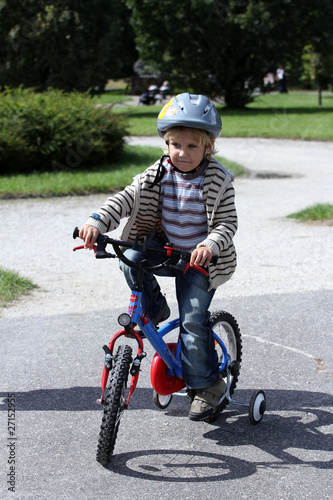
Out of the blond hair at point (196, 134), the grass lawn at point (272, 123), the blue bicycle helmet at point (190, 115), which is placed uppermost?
the grass lawn at point (272, 123)

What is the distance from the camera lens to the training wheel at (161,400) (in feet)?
11.6

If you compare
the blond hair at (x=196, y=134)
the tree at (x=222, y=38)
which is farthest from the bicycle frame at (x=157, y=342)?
the tree at (x=222, y=38)

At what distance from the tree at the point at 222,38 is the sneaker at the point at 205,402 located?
84.1 feet

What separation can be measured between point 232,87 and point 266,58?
6.14 ft

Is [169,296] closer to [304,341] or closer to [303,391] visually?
[304,341]

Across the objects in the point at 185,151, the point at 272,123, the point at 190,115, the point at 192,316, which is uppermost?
the point at 272,123

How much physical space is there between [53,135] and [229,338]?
370 inches

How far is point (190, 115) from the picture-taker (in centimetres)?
313

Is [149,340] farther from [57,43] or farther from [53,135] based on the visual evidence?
[57,43]

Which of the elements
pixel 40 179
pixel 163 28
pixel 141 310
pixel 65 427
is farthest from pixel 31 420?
pixel 163 28

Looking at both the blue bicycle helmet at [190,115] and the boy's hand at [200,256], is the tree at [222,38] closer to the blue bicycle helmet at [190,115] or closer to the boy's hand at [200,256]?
the blue bicycle helmet at [190,115]

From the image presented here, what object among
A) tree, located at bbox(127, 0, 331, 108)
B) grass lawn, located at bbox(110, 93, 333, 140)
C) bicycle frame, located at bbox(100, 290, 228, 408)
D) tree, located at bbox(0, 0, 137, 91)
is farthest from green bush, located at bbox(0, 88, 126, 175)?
tree, located at bbox(127, 0, 331, 108)

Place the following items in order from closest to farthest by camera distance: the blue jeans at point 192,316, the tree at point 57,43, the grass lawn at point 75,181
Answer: the blue jeans at point 192,316
the grass lawn at point 75,181
the tree at point 57,43

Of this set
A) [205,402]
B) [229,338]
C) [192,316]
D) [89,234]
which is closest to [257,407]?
[205,402]
